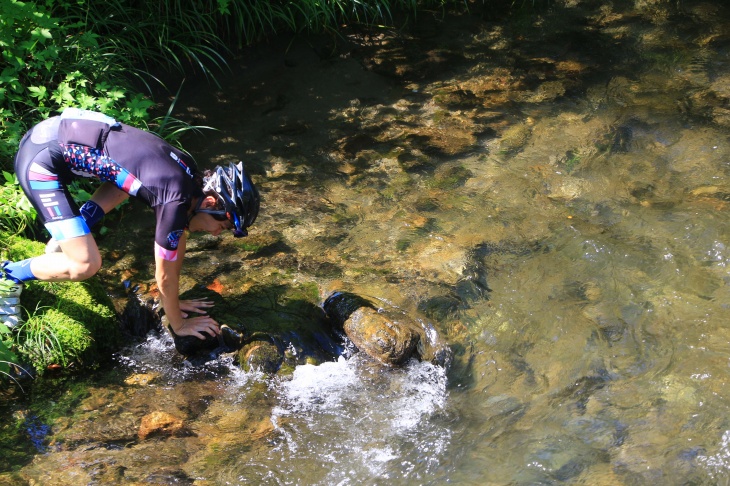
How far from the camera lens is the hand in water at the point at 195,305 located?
438 centimetres

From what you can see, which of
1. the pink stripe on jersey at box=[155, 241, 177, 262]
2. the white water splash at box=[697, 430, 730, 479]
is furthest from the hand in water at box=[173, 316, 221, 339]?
the white water splash at box=[697, 430, 730, 479]

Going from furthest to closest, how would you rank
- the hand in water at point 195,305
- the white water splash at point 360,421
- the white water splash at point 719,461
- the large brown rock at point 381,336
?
the hand in water at point 195,305, the large brown rock at point 381,336, the white water splash at point 360,421, the white water splash at point 719,461

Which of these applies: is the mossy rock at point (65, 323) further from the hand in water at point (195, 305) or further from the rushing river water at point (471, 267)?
the hand in water at point (195, 305)

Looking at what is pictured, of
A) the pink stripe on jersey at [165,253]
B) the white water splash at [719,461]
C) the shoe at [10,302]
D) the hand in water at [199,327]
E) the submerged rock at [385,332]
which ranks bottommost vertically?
the white water splash at [719,461]

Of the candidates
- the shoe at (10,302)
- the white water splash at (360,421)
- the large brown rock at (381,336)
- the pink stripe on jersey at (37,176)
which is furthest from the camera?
the large brown rock at (381,336)

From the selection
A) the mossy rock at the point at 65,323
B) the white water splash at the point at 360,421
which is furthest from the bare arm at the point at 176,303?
the white water splash at the point at 360,421

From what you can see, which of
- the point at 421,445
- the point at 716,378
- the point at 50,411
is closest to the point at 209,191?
the point at 50,411

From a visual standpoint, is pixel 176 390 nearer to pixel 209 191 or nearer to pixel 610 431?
pixel 209 191

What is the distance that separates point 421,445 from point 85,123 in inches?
98.2

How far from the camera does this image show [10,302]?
4164 millimetres

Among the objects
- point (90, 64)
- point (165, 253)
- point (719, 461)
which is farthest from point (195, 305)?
point (719, 461)

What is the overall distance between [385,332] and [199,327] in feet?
3.67

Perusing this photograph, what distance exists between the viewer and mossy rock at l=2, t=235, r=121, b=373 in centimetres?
417

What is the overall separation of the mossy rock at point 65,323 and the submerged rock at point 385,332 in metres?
1.39
